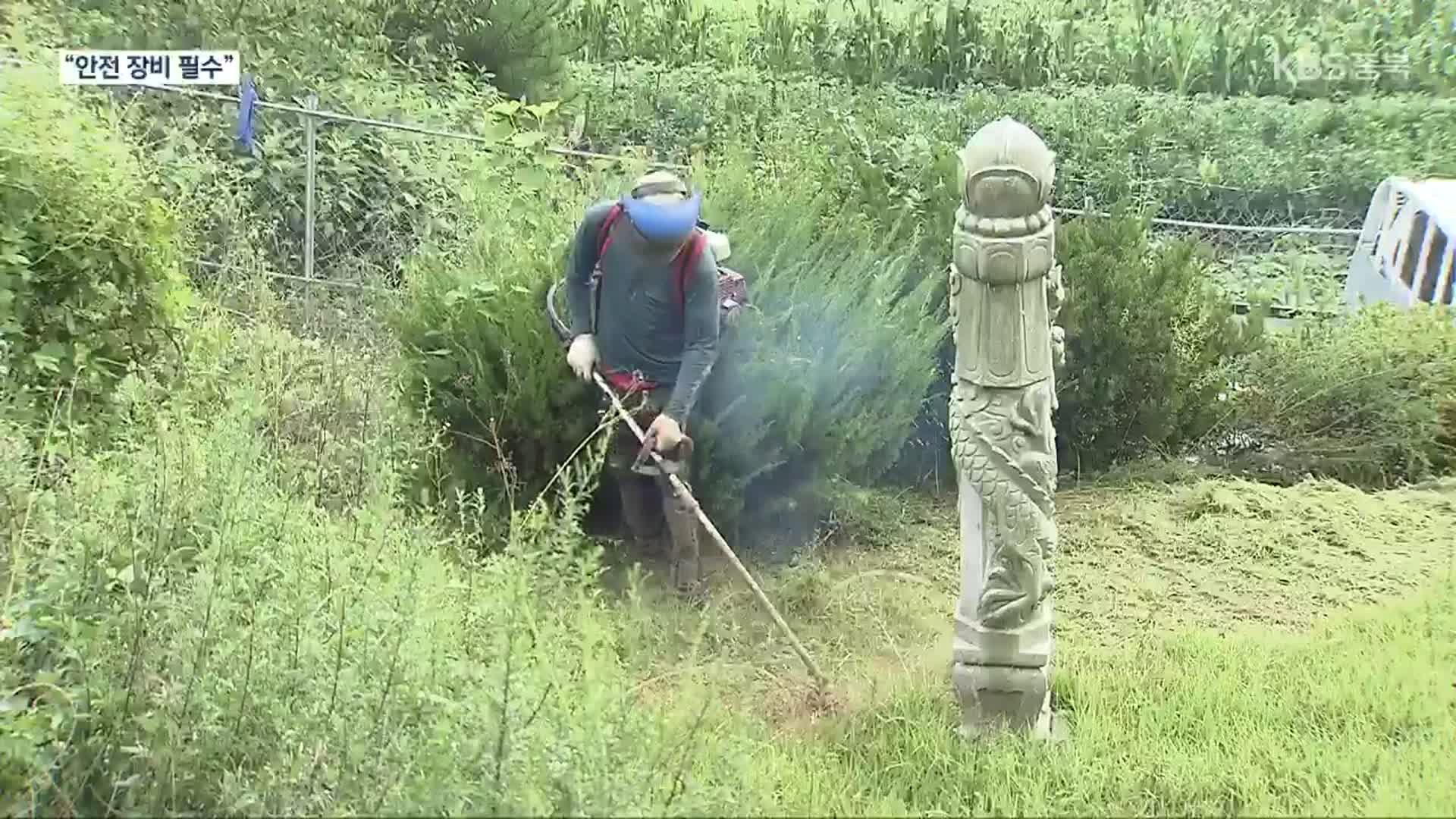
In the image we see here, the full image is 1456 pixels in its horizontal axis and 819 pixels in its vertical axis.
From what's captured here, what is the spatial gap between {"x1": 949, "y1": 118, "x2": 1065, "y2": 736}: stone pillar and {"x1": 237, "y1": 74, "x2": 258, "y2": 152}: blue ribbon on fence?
5.57m

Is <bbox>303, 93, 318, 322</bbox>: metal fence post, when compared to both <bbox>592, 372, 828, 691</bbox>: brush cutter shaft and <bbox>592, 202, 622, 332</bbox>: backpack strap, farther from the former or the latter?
<bbox>592, 372, 828, 691</bbox>: brush cutter shaft

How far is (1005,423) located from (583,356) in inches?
62.5

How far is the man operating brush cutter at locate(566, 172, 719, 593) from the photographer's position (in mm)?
4504

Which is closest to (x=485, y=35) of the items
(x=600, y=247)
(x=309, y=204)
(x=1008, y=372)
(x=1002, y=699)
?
(x=309, y=204)

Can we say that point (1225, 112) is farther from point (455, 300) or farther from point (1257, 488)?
point (455, 300)

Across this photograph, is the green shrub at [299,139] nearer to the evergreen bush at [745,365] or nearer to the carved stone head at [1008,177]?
the evergreen bush at [745,365]

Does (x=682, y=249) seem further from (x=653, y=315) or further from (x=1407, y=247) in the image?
(x=1407, y=247)

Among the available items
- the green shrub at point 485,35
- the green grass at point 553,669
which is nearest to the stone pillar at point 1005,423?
the green grass at point 553,669

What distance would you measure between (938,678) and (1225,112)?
807 cm

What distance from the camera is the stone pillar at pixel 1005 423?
351 centimetres

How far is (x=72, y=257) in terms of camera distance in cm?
537

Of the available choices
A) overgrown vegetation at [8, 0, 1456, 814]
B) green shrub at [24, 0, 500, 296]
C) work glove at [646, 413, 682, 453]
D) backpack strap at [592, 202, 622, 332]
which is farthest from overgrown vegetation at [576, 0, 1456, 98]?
work glove at [646, 413, 682, 453]

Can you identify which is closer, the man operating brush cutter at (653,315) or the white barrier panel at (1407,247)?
the man operating brush cutter at (653,315)

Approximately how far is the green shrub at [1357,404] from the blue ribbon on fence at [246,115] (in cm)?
539
